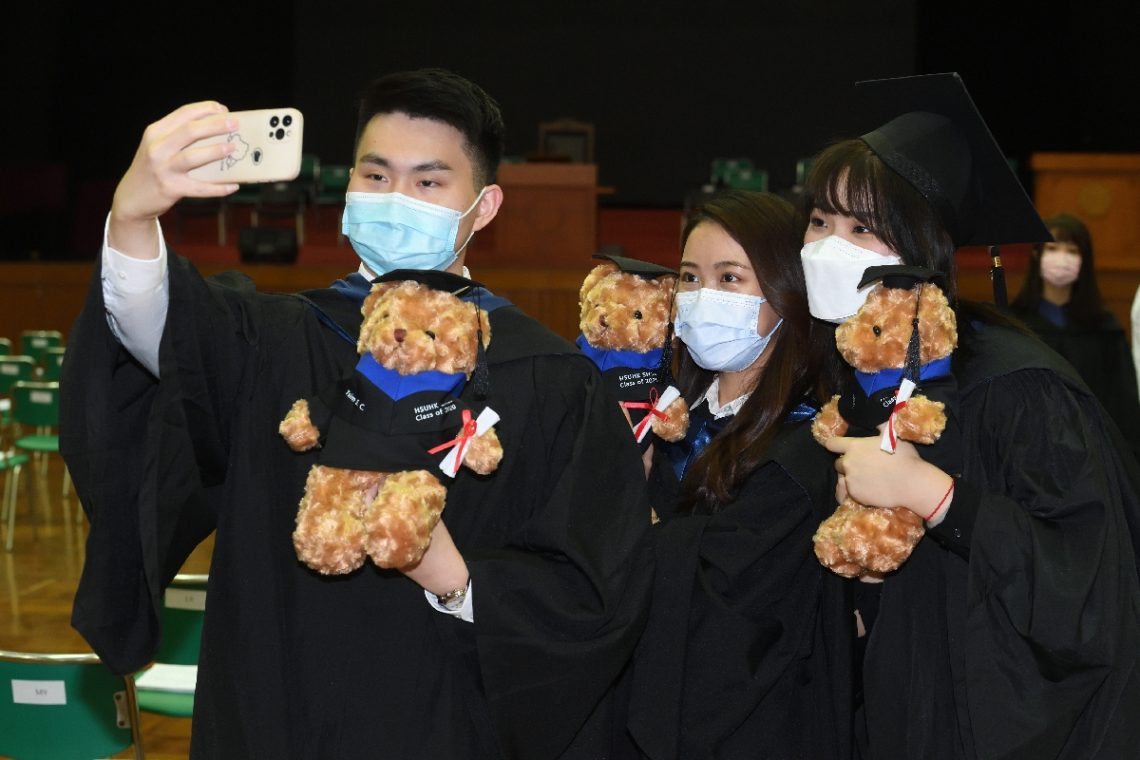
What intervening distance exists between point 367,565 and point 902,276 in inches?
44.0

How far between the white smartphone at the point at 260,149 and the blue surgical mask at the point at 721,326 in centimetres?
122

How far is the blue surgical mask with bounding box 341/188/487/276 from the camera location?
2.14 meters

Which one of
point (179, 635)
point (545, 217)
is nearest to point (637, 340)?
point (179, 635)

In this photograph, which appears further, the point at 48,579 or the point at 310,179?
the point at 310,179

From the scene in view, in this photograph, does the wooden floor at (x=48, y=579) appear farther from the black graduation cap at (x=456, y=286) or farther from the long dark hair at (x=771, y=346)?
the black graduation cap at (x=456, y=286)

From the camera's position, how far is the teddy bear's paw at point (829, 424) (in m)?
2.42

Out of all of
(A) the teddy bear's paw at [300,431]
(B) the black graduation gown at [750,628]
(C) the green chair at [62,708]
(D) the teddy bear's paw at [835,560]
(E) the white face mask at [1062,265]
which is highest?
(E) the white face mask at [1062,265]

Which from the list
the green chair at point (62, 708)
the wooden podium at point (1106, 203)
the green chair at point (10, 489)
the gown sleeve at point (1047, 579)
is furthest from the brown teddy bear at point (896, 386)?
the wooden podium at point (1106, 203)

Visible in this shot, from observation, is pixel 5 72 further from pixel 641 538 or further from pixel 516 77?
pixel 641 538

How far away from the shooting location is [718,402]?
296 centimetres

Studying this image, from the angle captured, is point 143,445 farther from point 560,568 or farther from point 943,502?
point 943,502

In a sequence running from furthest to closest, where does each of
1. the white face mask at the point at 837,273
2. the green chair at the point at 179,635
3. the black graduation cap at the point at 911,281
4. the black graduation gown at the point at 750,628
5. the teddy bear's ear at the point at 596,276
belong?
the green chair at the point at 179,635 < the teddy bear's ear at the point at 596,276 < the black graduation gown at the point at 750,628 < the white face mask at the point at 837,273 < the black graduation cap at the point at 911,281

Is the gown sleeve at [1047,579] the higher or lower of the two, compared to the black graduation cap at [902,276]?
lower

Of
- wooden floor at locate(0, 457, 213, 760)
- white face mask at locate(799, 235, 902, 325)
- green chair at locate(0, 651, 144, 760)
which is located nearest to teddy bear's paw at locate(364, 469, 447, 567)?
white face mask at locate(799, 235, 902, 325)
